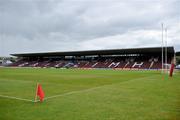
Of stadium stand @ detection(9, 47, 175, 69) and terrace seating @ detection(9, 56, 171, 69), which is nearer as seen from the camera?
stadium stand @ detection(9, 47, 175, 69)

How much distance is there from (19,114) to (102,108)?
3.21 metres

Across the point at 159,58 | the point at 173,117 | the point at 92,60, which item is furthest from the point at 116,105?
the point at 92,60

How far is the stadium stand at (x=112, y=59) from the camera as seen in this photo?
2717 inches

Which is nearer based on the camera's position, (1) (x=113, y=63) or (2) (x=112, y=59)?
(1) (x=113, y=63)

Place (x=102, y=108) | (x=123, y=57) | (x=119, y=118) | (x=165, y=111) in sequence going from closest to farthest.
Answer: (x=119, y=118) → (x=165, y=111) → (x=102, y=108) → (x=123, y=57)

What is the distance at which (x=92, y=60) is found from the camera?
84.5 metres

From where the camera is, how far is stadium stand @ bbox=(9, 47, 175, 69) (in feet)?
226

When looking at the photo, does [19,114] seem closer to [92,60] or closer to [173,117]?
[173,117]

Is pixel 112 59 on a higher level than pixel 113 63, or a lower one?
higher

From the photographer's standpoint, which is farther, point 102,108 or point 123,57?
point 123,57

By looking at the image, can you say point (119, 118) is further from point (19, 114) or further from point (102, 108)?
point (19, 114)

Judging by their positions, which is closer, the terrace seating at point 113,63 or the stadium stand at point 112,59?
the stadium stand at point 112,59

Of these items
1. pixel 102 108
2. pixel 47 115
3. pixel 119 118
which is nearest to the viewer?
pixel 119 118

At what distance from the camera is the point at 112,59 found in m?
80.8
